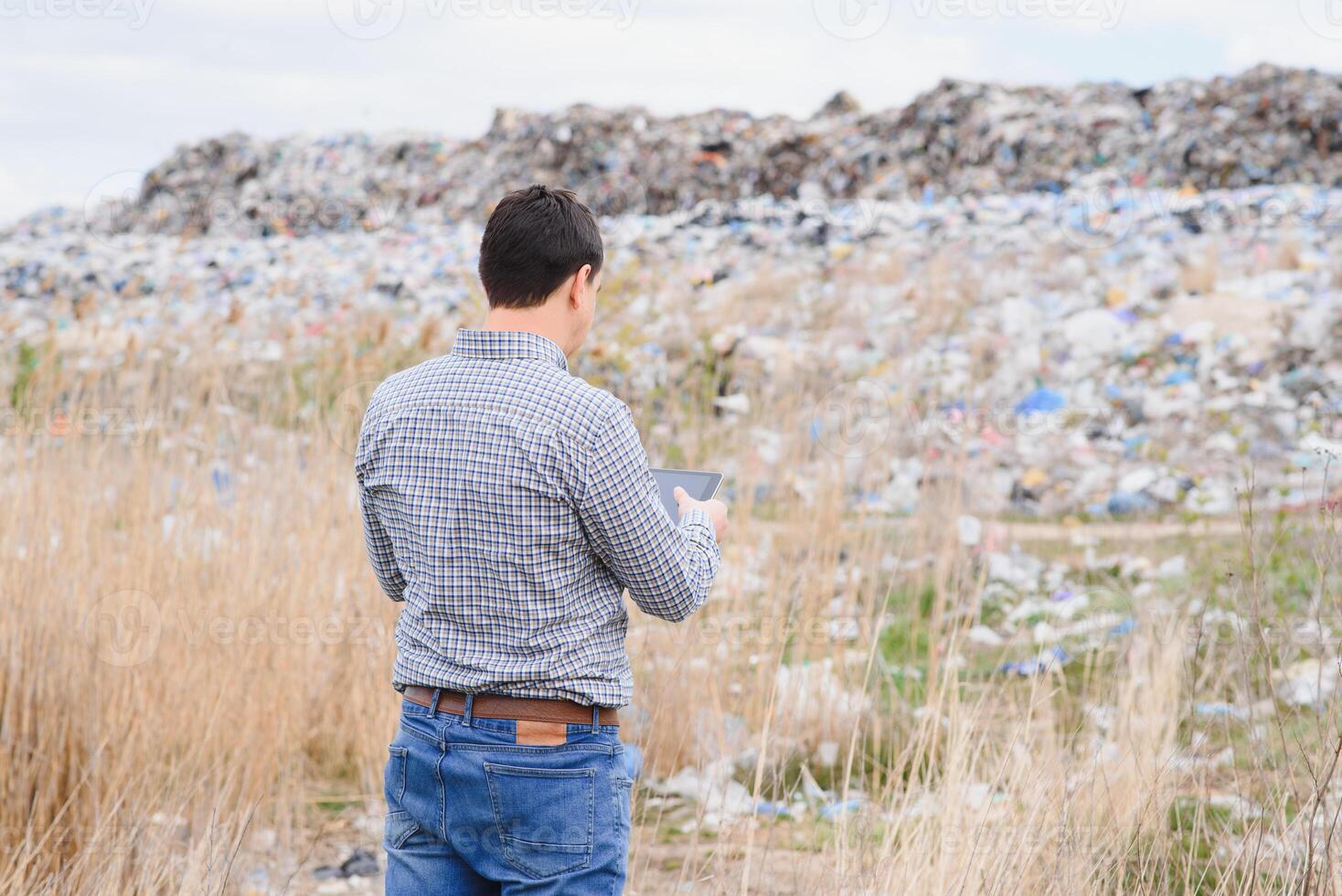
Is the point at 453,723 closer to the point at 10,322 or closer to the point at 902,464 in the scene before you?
the point at 10,322

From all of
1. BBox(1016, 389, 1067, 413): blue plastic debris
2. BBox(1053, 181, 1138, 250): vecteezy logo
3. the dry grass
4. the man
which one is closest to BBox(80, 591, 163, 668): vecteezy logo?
the dry grass

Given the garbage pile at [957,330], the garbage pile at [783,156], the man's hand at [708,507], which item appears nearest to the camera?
the man's hand at [708,507]

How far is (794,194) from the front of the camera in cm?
1416

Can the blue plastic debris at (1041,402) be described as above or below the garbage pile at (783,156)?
below

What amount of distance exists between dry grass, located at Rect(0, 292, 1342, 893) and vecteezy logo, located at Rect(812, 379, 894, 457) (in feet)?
5.70

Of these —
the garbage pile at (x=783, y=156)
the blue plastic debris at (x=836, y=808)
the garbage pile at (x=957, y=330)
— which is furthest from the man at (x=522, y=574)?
the garbage pile at (x=783, y=156)

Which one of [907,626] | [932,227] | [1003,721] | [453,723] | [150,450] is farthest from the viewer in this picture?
[932,227]

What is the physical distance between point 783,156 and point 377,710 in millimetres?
12547

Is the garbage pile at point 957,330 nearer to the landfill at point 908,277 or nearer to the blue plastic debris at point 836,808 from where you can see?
the landfill at point 908,277

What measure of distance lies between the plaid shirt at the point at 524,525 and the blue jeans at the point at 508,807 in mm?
63

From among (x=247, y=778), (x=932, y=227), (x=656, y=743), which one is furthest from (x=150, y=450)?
(x=932, y=227)

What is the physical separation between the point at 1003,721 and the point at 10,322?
10.9 ft

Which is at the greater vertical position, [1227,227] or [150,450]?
[1227,227]

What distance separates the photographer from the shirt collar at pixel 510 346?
1498mm
